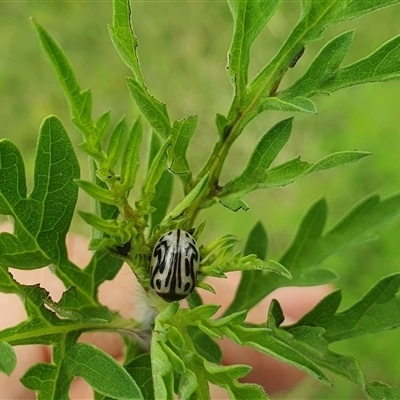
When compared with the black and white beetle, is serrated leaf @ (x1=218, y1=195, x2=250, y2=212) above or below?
above

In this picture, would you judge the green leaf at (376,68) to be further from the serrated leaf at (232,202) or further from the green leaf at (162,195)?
the green leaf at (162,195)

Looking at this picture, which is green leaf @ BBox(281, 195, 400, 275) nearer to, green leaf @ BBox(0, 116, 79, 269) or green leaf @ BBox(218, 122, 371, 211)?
green leaf @ BBox(218, 122, 371, 211)

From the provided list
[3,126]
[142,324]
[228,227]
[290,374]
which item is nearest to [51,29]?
[3,126]

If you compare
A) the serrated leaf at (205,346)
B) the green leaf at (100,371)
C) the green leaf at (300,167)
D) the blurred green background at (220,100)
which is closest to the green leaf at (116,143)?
the green leaf at (300,167)

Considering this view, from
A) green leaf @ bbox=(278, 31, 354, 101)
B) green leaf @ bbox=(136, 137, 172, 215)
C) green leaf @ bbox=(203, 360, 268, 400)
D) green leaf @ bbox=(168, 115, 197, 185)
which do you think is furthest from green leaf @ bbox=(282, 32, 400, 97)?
green leaf @ bbox=(203, 360, 268, 400)

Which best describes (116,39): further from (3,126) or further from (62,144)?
(3,126)
